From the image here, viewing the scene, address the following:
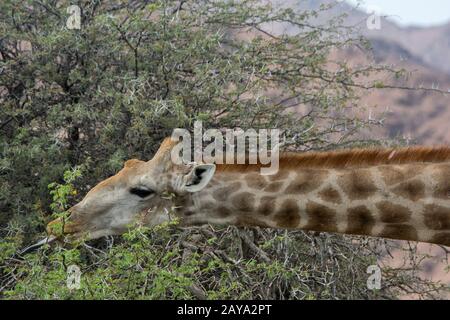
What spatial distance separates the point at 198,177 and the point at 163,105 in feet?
5.11

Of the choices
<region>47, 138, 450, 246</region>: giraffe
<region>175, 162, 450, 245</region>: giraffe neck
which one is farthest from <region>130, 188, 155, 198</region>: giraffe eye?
<region>175, 162, 450, 245</region>: giraffe neck

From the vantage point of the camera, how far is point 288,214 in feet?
15.6

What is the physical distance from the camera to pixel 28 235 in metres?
6.41

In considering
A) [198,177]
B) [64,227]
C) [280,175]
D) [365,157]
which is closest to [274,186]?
[280,175]

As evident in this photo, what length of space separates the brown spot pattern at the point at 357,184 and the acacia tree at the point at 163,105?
1.15 meters

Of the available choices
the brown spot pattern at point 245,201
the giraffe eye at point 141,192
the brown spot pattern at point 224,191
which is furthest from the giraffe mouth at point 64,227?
the brown spot pattern at point 245,201

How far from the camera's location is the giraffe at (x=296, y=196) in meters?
4.52

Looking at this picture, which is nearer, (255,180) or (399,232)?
(399,232)

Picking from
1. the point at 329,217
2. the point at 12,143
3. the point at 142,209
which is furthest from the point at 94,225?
the point at 12,143

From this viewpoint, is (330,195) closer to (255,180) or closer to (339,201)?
(339,201)

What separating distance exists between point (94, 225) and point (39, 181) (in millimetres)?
1794
